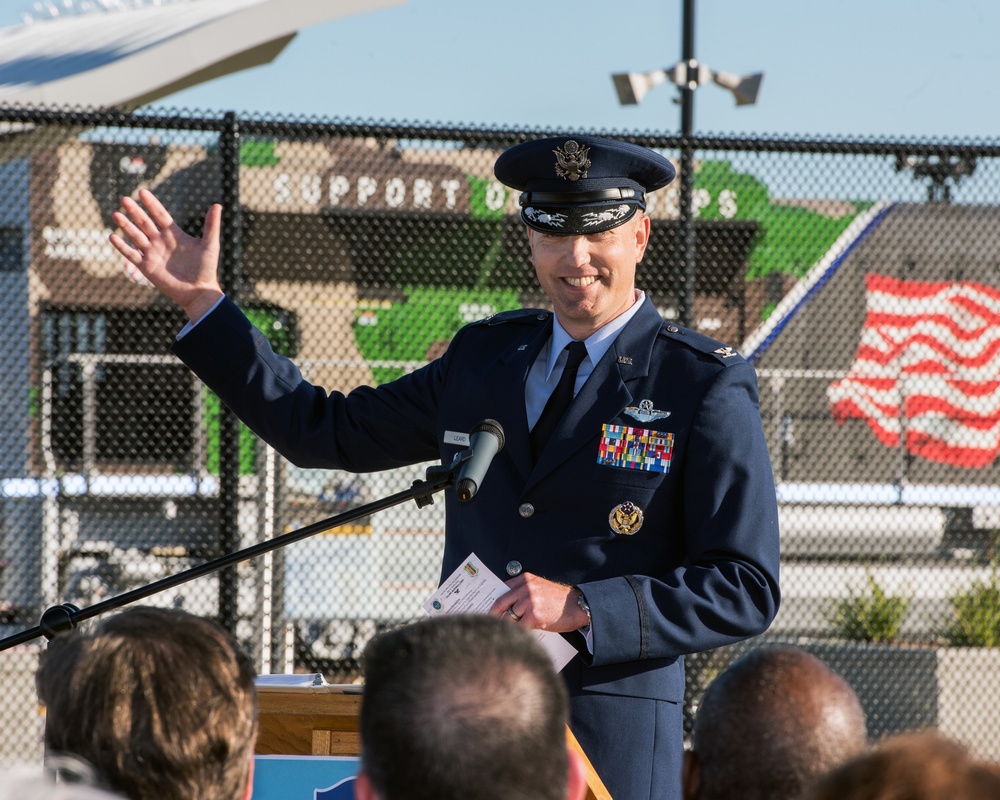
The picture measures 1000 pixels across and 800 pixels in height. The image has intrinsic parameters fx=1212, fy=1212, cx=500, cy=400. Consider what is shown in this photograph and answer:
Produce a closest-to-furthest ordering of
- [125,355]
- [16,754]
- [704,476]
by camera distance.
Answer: [704,476], [16,754], [125,355]

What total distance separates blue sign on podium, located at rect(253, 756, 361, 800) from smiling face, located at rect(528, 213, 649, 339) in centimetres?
107

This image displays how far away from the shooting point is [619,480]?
99.3 inches

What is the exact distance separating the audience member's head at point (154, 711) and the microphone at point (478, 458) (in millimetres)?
739

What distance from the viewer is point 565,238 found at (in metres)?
2.65

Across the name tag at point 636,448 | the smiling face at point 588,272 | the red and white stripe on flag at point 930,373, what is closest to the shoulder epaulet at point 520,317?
the smiling face at point 588,272

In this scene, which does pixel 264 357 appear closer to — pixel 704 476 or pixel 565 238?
pixel 565 238

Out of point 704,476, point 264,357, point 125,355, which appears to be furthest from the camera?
A: point 125,355

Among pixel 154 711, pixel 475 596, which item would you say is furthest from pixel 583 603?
pixel 154 711

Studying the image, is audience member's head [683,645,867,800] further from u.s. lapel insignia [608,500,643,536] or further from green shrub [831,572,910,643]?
green shrub [831,572,910,643]

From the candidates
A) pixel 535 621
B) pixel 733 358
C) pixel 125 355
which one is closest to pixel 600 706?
pixel 535 621

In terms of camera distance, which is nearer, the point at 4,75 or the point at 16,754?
the point at 16,754

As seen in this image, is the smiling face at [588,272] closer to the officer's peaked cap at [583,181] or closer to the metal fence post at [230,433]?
the officer's peaked cap at [583,181]

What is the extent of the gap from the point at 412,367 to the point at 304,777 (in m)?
4.84

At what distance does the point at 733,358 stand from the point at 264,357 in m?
1.08
